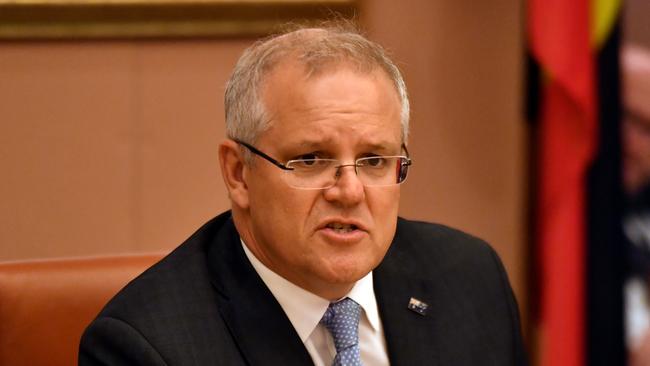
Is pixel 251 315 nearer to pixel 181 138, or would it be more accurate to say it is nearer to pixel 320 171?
pixel 320 171

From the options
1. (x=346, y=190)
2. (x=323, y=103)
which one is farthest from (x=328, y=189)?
(x=323, y=103)

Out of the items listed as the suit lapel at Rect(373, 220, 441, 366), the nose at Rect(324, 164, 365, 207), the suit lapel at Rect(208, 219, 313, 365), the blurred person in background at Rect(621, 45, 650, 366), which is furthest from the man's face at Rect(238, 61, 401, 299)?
the blurred person in background at Rect(621, 45, 650, 366)

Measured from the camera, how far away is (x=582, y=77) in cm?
362

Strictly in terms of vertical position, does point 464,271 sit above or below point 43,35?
below

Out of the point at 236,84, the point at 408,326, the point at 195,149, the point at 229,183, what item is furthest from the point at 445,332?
the point at 195,149

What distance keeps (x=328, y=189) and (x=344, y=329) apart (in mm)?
308

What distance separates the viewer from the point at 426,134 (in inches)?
148

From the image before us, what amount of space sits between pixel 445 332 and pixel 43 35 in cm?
196

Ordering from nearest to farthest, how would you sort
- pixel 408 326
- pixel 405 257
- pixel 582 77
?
pixel 408 326 → pixel 405 257 → pixel 582 77

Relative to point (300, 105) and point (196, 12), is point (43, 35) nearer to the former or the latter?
point (196, 12)

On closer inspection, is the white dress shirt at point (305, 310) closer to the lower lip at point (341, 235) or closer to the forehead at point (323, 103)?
the lower lip at point (341, 235)

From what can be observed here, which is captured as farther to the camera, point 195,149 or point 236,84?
point 195,149

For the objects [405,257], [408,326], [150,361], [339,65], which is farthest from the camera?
[405,257]

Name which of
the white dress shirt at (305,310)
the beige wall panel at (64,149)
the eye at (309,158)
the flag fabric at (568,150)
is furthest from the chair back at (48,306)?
the flag fabric at (568,150)
